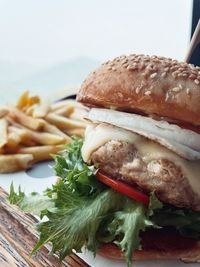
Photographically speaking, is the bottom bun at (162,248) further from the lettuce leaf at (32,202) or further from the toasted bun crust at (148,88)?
the toasted bun crust at (148,88)

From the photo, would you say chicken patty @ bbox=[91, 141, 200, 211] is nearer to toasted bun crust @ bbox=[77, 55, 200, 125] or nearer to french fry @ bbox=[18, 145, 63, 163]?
toasted bun crust @ bbox=[77, 55, 200, 125]

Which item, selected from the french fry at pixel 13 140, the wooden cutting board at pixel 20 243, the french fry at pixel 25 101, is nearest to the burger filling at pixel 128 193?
the wooden cutting board at pixel 20 243

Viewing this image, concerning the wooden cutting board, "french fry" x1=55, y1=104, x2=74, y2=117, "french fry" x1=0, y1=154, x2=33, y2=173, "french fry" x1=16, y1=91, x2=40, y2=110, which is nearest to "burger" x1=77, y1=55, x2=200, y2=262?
the wooden cutting board

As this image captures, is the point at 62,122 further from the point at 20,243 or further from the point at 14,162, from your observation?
the point at 20,243

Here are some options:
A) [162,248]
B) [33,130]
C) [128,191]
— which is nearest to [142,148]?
[128,191]

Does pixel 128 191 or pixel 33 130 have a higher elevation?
pixel 128 191

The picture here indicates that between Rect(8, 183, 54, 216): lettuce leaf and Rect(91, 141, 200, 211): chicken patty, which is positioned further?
Rect(8, 183, 54, 216): lettuce leaf

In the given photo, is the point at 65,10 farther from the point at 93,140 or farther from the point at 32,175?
the point at 93,140
